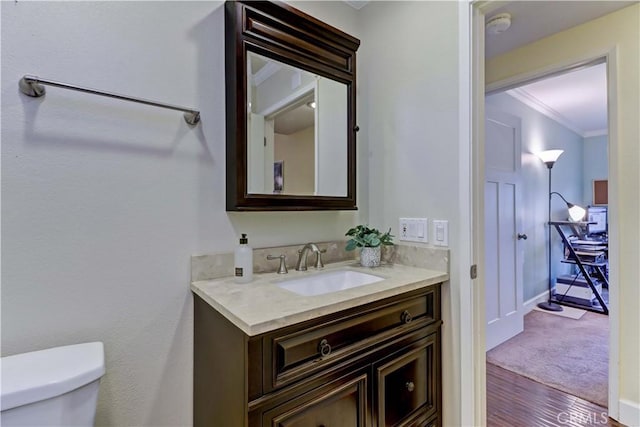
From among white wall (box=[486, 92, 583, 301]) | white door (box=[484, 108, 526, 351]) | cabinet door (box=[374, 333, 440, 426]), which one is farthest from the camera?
white wall (box=[486, 92, 583, 301])

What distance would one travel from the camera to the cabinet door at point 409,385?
1.10 metres

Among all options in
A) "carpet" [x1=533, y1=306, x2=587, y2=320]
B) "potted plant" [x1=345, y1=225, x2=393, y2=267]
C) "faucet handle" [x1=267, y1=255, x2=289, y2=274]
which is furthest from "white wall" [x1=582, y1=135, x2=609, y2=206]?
"faucet handle" [x1=267, y1=255, x2=289, y2=274]

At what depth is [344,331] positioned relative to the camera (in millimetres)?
1003

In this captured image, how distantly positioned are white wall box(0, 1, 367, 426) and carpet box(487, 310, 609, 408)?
91.7 inches

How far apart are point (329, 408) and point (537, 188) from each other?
12.8 ft

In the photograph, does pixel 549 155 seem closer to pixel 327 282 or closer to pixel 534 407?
pixel 534 407

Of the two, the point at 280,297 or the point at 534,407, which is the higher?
the point at 280,297

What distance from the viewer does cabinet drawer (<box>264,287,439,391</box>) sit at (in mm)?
852

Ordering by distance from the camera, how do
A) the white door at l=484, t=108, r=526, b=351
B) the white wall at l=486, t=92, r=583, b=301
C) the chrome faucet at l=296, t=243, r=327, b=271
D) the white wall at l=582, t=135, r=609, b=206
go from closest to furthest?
the chrome faucet at l=296, t=243, r=327, b=271 → the white door at l=484, t=108, r=526, b=351 → the white wall at l=486, t=92, r=583, b=301 → the white wall at l=582, t=135, r=609, b=206

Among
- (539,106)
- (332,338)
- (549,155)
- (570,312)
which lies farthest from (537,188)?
(332,338)

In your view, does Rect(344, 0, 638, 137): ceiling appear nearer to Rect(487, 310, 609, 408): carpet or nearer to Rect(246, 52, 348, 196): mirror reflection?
Rect(246, 52, 348, 196): mirror reflection

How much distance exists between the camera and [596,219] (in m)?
4.46

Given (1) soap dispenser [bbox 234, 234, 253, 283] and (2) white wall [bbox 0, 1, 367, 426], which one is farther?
(1) soap dispenser [bbox 234, 234, 253, 283]

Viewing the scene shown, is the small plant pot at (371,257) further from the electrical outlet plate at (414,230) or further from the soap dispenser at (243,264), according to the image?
the soap dispenser at (243,264)
